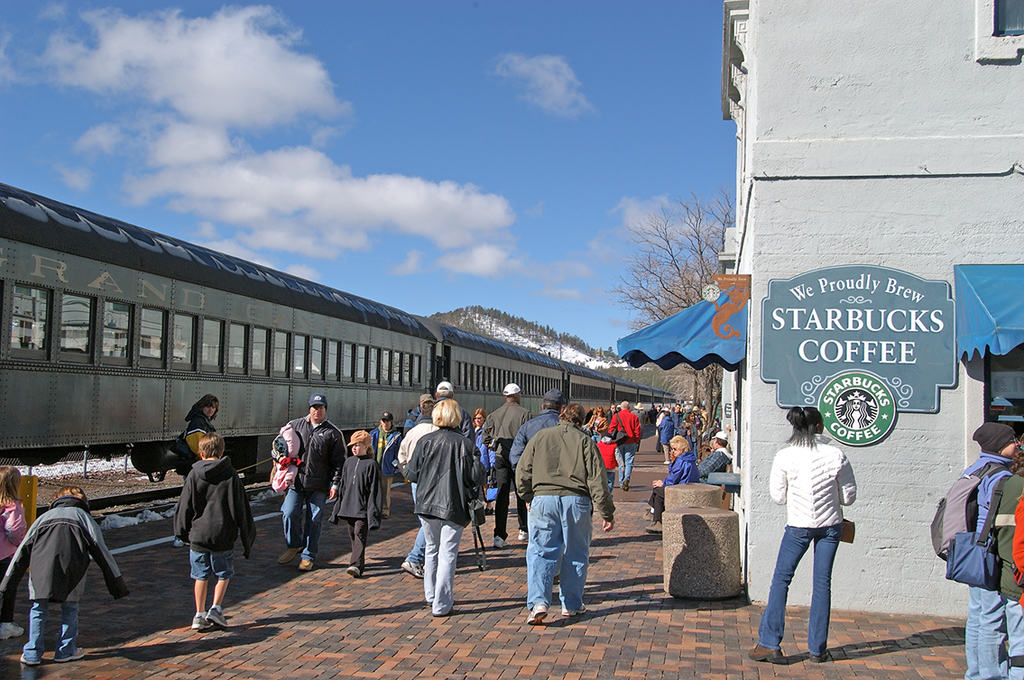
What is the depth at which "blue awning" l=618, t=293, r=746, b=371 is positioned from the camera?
25.5 feet

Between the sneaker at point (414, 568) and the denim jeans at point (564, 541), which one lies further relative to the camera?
the sneaker at point (414, 568)

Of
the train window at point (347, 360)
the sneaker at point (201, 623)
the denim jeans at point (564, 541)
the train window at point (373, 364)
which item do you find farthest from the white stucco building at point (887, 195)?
the train window at point (373, 364)

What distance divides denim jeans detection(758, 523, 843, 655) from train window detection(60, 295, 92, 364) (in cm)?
784

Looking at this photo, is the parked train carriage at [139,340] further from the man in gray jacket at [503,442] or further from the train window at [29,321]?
the man in gray jacket at [503,442]

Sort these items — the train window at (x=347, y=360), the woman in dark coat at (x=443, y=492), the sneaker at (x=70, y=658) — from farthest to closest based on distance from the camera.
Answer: the train window at (x=347, y=360)
the woman in dark coat at (x=443, y=492)
the sneaker at (x=70, y=658)

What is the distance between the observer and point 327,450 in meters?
8.39

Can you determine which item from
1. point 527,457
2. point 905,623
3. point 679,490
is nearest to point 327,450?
point 527,457

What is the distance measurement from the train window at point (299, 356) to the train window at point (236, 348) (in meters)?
1.71

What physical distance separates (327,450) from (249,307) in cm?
628

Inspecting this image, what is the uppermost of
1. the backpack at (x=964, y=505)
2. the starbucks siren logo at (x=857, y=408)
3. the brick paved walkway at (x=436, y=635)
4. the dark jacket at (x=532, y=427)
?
the starbucks siren logo at (x=857, y=408)

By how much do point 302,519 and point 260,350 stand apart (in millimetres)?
6393

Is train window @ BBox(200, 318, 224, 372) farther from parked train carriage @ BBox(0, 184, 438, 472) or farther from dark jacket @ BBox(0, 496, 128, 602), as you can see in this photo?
dark jacket @ BBox(0, 496, 128, 602)

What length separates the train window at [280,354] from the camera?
1491 cm

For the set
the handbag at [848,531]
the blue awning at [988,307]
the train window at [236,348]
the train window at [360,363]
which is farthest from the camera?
the train window at [360,363]
